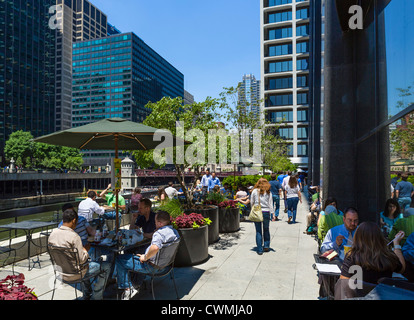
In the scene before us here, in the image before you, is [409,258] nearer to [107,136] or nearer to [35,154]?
[107,136]

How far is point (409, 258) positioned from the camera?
3635mm

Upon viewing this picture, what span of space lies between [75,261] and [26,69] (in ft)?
420

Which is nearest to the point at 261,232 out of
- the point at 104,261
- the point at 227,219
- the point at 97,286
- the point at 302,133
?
the point at 227,219

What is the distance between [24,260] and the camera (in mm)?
6641

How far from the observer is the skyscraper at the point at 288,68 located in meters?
53.8

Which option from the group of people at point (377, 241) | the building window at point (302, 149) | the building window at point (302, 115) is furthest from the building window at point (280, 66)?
the group of people at point (377, 241)

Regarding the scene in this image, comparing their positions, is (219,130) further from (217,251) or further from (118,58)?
(118,58)

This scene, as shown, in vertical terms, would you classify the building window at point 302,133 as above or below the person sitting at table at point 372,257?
above

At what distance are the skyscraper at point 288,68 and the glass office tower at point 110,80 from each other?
75.5 meters

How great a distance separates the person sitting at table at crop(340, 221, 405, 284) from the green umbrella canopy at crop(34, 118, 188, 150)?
3.74 metres

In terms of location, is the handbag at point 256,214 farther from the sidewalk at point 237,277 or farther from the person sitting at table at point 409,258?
the person sitting at table at point 409,258
